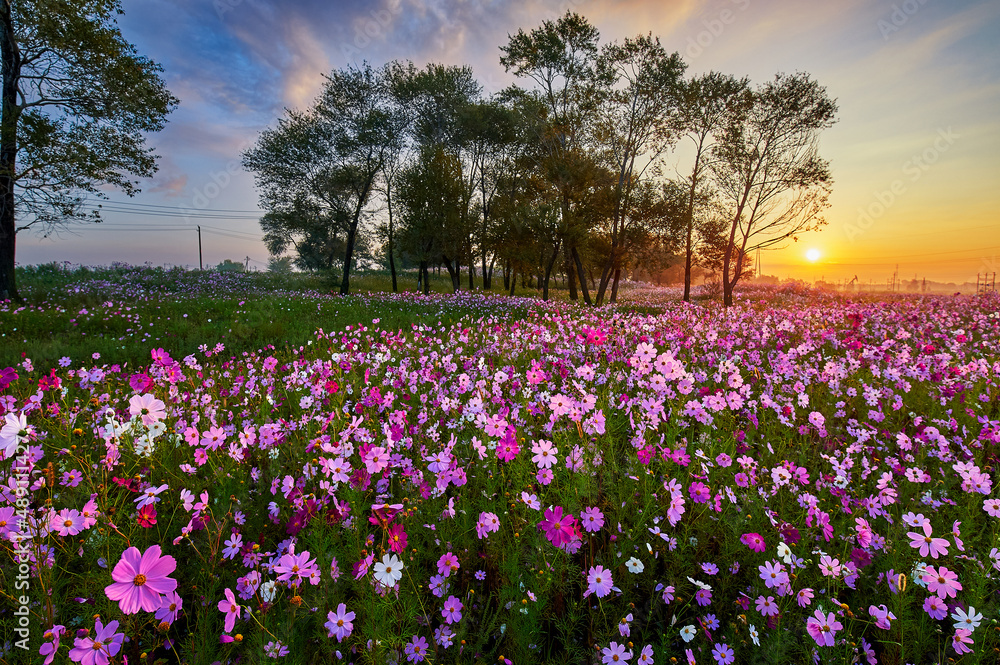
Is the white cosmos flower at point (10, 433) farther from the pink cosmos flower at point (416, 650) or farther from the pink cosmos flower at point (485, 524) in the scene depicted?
the pink cosmos flower at point (485, 524)

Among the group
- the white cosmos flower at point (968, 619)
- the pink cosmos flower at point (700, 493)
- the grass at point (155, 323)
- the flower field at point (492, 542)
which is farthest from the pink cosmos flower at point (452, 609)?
the grass at point (155, 323)

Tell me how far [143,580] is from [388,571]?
76cm

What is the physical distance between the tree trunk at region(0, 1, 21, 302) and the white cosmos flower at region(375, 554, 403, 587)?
62.3 feet

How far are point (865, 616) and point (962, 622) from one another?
0.43 metres

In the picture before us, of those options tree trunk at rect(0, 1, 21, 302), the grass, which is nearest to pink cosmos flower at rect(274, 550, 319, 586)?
the grass

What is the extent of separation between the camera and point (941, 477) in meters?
2.95

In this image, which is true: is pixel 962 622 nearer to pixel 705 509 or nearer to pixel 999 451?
pixel 705 509

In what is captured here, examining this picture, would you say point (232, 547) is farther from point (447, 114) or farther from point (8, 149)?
point (447, 114)

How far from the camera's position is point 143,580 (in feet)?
3.98

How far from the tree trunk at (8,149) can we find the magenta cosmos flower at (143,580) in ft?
61.4

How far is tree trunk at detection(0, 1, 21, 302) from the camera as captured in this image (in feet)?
42.8

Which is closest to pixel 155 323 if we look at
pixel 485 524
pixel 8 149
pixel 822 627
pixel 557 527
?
pixel 8 149

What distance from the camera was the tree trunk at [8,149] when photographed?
1303 cm

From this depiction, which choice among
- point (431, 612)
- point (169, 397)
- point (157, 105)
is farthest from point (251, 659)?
point (157, 105)
